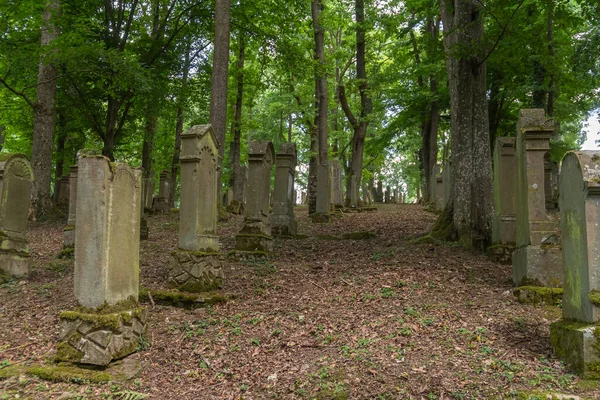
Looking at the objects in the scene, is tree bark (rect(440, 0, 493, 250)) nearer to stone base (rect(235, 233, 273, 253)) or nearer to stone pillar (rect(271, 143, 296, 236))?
stone base (rect(235, 233, 273, 253))

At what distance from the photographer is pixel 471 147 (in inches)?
342

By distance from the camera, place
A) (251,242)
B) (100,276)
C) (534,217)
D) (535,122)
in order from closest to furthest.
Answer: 1. (100,276)
2. (534,217)
3. (535,122)
4. (251,242)

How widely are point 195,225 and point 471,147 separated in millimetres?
5531

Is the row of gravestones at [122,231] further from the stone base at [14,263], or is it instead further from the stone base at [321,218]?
the stone base at [321,218]

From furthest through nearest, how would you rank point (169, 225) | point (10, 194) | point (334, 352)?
point (169, 225), point (10, 194), point (334, 352)

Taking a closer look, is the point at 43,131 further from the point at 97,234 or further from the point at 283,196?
the point at 97,234

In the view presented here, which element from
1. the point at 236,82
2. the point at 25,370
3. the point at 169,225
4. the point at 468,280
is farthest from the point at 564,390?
the point at 236,82

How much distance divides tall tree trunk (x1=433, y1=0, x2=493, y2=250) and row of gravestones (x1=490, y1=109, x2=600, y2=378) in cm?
201

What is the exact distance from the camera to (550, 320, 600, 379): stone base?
3.67 m

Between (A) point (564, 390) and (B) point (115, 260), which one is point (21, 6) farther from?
(A) point (564, 390)

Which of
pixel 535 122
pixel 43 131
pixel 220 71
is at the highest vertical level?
pixel 220 71

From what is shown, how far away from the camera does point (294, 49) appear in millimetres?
14812

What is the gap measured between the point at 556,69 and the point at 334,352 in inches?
361

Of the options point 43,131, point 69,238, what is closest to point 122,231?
point 69,238
